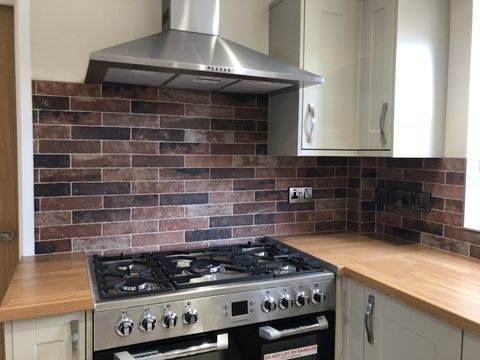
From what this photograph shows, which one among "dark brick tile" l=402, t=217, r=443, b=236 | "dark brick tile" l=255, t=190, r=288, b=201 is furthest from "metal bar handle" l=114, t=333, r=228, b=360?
"dark brick tile" l=402, t=217, r=443, b=236

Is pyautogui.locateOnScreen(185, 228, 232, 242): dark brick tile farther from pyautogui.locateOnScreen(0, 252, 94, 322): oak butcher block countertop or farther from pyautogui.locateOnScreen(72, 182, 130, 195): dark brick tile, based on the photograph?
pyautogui.locateOnScreen(0, 252, 94, 322): oak butcher block countertop

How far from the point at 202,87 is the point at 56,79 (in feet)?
2.20

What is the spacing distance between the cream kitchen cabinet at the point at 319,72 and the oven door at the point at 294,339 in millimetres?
809

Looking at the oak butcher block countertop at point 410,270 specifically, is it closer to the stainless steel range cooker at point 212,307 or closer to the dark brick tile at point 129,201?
the stainless steel range cooker at point 212,307

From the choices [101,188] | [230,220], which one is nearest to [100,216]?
[101,188]

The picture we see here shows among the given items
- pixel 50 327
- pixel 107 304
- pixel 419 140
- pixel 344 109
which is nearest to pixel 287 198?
pixel 344 109

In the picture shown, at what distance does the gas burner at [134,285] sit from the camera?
4.87 ft

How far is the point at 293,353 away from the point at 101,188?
3.77 feet

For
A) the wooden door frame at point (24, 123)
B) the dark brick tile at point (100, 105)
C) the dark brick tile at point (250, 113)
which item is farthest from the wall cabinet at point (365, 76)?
the wooden door frame at point (24, 123)

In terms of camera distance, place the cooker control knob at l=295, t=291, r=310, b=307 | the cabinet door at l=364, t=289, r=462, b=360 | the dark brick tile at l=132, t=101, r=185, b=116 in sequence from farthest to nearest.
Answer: the dark brick tile at l=132, t=101, r=185, b=116
the cooker control knob at l=295, t=291, r=310, b=307
the cabinet door at l=364, t=289, r=462, b=360

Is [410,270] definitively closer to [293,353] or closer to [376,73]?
[293,353]

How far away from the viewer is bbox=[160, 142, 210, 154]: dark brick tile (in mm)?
2074

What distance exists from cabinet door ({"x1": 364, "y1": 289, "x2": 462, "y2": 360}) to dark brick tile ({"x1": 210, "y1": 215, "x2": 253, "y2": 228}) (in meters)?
0.83

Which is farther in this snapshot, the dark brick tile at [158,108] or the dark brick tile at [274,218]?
the dark brick tile at [274,218]
